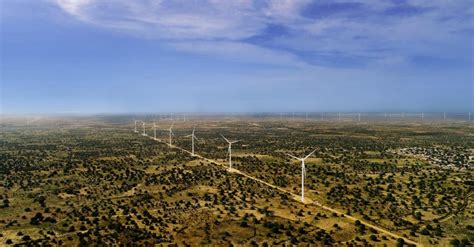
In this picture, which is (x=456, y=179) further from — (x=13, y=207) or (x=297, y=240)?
(x=13, y=207)

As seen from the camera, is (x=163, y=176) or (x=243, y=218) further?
(x=163, y=176)

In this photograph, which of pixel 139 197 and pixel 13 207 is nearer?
pixel 13 207

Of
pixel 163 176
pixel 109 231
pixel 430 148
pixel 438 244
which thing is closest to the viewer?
pixel 438 244

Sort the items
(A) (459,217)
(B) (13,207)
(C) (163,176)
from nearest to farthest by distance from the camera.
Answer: (A) (459,217) → (B) (13,207) → (C) (163,176)

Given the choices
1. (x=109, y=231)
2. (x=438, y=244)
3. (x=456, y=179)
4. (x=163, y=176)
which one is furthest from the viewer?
(x=163, y=176)

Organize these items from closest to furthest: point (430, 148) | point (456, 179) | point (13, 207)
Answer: point (13, 207)
point (456, 179)
point (430, 148)

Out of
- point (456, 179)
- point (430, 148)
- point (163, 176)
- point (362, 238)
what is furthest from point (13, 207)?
point (430, 148)

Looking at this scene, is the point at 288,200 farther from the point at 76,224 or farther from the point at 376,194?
the point at 76,224

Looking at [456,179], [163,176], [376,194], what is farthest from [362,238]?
[163,176]
